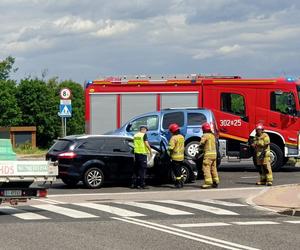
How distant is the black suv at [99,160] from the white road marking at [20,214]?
149 inches

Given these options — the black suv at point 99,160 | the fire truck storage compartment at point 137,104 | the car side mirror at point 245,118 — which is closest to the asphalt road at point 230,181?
the black suv at point 99,160

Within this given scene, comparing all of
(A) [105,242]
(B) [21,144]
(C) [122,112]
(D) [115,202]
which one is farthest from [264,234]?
(B) [21,144]

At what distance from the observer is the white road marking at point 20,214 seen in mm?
12262

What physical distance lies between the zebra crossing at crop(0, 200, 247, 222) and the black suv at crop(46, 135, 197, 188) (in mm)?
3080

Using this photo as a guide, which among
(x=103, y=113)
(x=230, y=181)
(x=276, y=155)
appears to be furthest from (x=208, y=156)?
(x=103, y=113)

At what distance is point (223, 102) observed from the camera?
22781 mm

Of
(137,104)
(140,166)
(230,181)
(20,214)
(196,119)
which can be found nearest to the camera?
(20,214)

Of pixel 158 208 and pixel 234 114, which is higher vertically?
pixel 234 114

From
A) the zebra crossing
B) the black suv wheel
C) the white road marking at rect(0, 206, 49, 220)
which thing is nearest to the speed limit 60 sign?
the black suv wheel

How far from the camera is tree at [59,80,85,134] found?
3226 inches

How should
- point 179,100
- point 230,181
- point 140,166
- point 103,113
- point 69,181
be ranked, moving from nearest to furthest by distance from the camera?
1. point 140,166
2. point 69,181
3. point 230,181
4. point 179,100
5. point 103,113

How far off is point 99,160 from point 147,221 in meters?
6.14

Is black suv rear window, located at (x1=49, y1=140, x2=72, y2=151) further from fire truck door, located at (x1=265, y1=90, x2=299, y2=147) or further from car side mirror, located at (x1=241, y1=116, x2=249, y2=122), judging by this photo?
fire truck door, located at (x1=265, y1=90, x2=299, y2=147)

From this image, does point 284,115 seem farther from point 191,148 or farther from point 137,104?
point 137,104
